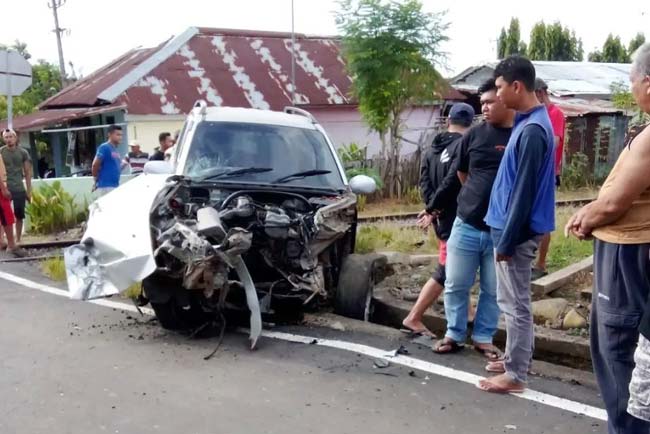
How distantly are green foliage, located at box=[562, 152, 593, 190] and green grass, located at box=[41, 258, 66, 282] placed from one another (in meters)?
14.9

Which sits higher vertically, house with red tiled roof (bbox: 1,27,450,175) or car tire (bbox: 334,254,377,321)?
house with red tiled roof (bbox: 1,27,450,175)

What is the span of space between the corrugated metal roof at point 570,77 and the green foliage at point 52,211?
17.6 meters

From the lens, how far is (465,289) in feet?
18.3

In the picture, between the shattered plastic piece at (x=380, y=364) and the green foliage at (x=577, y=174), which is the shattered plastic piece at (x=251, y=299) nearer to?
the shattered plastic piece at (x=380, y=364)

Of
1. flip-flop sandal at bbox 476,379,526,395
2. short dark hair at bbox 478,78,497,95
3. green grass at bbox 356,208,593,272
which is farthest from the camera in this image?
green grass at bbox 356,208,593,272

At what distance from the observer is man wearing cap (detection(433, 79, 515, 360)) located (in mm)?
5258

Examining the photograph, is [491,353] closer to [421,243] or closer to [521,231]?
[521,231]

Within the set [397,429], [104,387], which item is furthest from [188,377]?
[397,429]

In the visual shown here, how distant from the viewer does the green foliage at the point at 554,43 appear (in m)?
47.9

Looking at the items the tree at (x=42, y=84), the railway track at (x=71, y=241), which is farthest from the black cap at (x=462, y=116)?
the tree at (x=42, y=84)

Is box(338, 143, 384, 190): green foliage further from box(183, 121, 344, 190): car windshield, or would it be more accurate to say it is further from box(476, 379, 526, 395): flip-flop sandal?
box(476, 379, 526, 395): flip-flop sandal

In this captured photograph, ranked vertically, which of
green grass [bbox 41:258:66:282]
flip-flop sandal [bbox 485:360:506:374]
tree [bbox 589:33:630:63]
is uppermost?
tree [bbox 589:33:630:63]

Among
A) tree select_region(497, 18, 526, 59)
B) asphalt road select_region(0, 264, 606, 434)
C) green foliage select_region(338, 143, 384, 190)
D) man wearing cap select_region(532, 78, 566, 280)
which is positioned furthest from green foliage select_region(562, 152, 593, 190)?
tree select_region(497, 18, 526, 59)

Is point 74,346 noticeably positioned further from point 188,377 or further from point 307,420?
point 307,420
